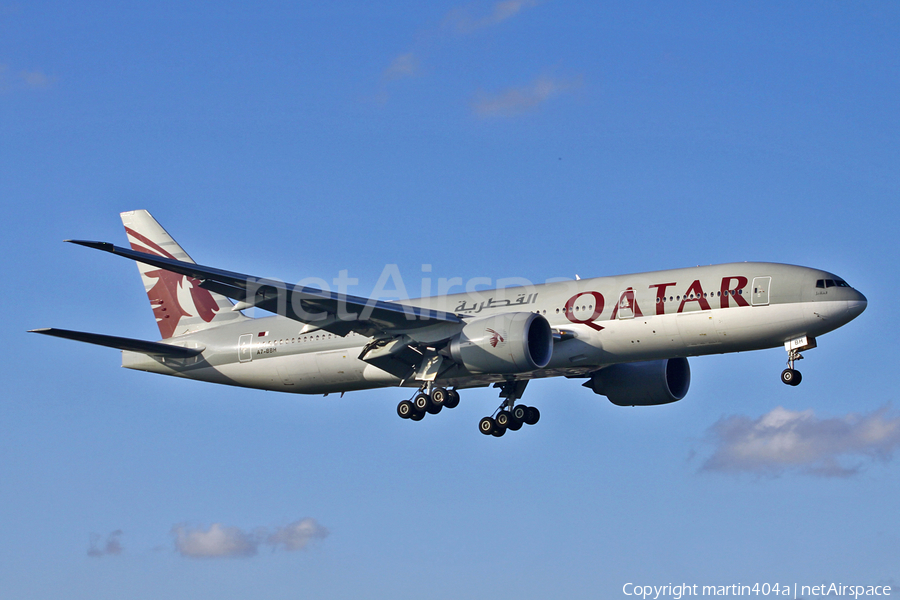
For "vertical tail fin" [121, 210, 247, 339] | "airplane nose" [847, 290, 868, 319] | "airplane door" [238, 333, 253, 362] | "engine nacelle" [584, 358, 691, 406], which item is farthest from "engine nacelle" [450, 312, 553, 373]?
"vertical tail fin" [121, 210, 247, 339]

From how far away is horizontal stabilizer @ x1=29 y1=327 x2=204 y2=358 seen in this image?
130 feet

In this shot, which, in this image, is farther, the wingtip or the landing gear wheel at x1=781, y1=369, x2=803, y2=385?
the landing gear wheel at x1=781, y1=369, x2=803, y2=385

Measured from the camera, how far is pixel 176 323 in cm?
4928

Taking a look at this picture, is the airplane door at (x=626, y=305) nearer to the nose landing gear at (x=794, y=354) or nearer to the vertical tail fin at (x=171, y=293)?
the nose landing gear at (x=794, y=354)

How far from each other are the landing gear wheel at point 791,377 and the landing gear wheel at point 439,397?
484 inches

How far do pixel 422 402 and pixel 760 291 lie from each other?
13.1 metres

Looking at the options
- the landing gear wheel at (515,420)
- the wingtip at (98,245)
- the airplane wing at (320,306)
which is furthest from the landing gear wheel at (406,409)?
the wingtip at (98,245)

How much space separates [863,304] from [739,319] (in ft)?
Result: 13.9

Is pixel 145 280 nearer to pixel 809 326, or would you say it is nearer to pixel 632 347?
pixel 632 347

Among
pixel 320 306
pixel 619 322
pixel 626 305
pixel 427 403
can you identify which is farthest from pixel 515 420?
pixel 320 306

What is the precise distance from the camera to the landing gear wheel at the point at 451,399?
1640 inches

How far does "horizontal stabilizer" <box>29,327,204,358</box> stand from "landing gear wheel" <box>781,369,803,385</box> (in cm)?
2392

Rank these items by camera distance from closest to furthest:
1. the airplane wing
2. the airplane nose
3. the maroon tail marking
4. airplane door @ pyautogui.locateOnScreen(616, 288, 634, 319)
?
the airplane nose
the airplane wing
airplane door @ pyautogui.locateOnScreen(616, 288, 634, 319)
the maroon tail marking

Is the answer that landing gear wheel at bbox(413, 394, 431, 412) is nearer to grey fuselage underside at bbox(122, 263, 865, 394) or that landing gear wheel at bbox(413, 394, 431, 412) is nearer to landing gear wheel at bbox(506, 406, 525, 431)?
grey fuselage underside at bbox(122, 263, 865, 394)
